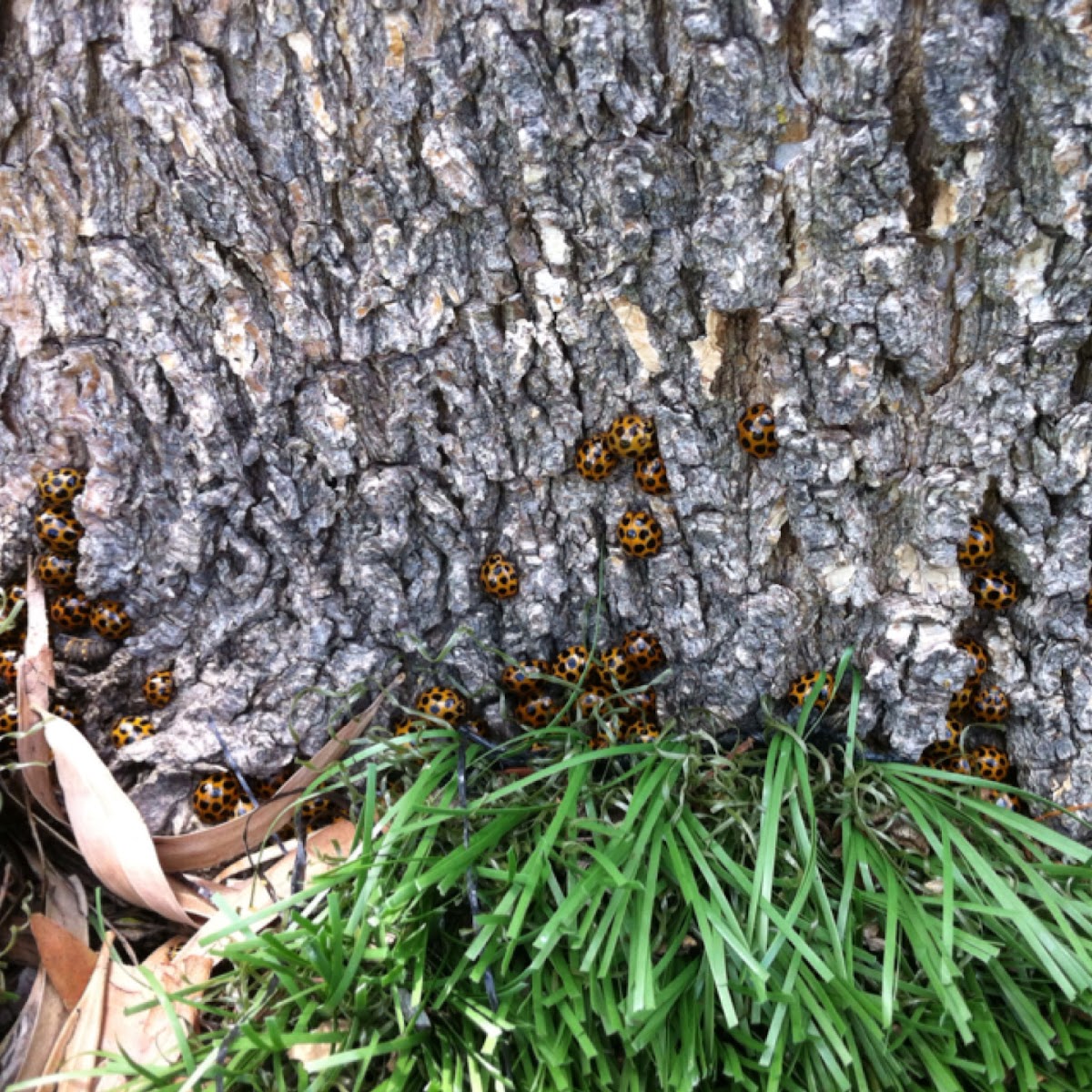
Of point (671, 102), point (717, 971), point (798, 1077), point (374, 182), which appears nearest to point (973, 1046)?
point (798, 1077)

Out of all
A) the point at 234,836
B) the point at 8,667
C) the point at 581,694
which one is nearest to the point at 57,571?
the point at 8,667

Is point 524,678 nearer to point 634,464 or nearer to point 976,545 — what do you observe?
point 634,464

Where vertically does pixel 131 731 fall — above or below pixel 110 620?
below

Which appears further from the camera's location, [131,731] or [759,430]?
[131,731]

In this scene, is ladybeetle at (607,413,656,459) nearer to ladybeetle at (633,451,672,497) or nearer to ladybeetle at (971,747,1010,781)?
ladybeetle at (633,451,672,497)

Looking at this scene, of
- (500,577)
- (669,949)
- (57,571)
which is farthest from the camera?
(57,571)

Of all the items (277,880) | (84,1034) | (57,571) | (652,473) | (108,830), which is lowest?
(84,1034)

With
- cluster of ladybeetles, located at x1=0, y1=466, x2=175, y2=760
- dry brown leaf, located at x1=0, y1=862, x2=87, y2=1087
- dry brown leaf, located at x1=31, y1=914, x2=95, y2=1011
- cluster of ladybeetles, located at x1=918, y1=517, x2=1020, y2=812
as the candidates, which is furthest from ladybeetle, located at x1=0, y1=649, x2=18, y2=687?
cluster of ladybeetles, located at x1=918, y1=517, x2=1020, y2=812

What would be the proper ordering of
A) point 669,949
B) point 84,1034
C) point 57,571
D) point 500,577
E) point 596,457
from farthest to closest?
point 57,571 < point 500,577 < point 596,457 < point 84,1034 < point 669,949

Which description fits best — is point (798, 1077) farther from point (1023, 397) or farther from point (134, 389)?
point (134, 389)
